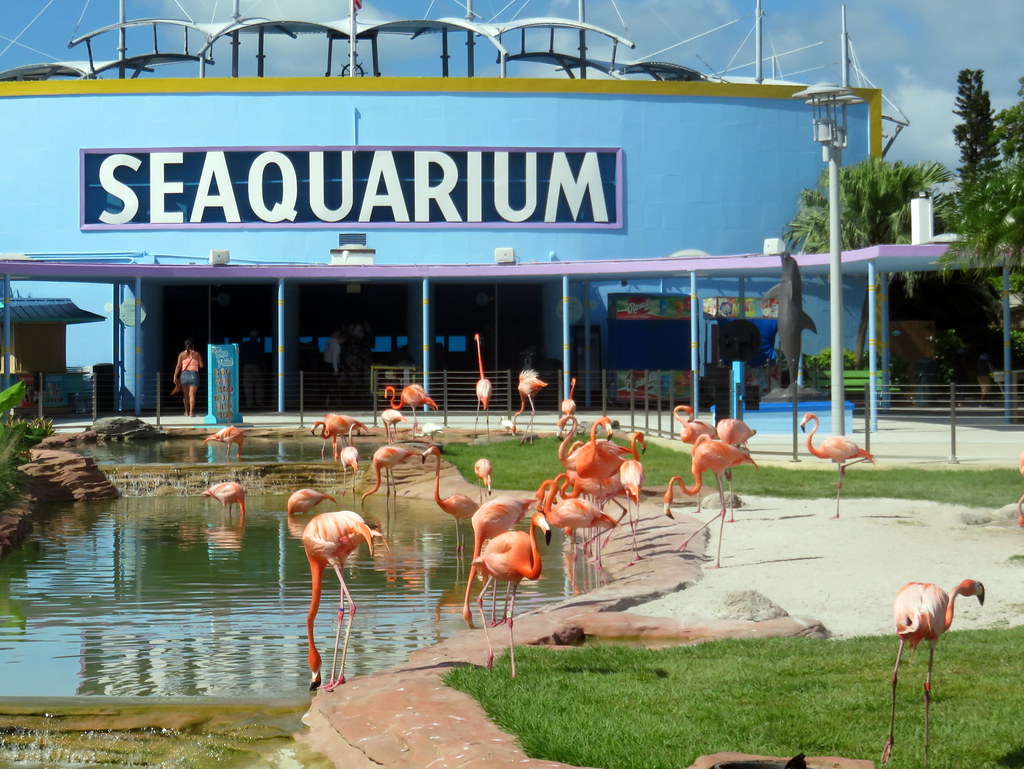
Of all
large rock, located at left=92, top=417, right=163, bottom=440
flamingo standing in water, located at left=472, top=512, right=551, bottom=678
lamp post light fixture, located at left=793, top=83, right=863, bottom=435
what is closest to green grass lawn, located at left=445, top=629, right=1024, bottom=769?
flamingo standing in water, located at left=472, top=512, right=551, bottom=678

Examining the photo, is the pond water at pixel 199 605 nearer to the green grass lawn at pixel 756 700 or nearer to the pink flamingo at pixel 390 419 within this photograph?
the green grass lawn at pixel 756 700

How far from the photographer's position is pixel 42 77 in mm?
40125

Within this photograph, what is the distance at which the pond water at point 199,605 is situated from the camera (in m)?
6.85

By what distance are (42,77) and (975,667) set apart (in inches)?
1558

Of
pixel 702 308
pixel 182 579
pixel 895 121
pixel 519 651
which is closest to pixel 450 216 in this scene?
pixel 702 308

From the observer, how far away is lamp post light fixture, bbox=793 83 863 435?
17781 mm

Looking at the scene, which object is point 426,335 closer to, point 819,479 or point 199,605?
point 819,479

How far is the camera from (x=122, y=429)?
21.9 m

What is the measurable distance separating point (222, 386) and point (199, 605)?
15.8m

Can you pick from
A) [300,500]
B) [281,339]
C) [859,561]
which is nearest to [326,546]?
[859,561]

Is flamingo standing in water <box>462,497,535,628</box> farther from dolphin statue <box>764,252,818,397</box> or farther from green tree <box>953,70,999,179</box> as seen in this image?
green tree <box>953,70,999,179</box>

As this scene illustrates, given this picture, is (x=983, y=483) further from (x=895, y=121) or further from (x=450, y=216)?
(x=895, y=121)

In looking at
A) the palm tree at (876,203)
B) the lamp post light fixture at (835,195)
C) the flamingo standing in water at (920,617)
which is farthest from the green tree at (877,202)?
the flamingo standing in water at (920,617)

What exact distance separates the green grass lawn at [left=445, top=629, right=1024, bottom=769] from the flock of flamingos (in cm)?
28
